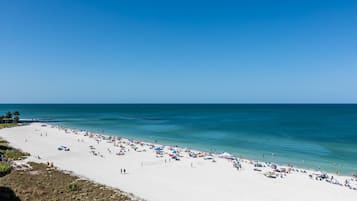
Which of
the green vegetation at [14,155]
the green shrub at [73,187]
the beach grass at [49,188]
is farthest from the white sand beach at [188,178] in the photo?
the green shrub at [73,187]

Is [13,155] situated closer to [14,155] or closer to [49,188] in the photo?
[14,155]

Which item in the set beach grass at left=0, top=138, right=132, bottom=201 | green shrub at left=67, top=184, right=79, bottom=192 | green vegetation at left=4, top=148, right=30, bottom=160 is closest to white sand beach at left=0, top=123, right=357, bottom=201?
green vegetation at left=4, top=148, right=30, bottom=160

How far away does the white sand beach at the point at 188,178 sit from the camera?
16125mm

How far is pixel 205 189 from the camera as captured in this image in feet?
55.8

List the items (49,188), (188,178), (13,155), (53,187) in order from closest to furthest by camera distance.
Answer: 1. (49,188)
2. (53,187)
3. (188,178)
4. (13,155)

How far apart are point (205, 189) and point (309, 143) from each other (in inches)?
1259

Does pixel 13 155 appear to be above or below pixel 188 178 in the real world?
above

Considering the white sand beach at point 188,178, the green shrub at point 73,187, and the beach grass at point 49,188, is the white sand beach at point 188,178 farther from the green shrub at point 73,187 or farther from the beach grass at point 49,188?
the green shrub at point 73,187

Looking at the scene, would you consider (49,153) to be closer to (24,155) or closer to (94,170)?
(24,155)

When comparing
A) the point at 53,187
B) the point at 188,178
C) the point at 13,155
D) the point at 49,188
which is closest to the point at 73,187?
the point at 53,187

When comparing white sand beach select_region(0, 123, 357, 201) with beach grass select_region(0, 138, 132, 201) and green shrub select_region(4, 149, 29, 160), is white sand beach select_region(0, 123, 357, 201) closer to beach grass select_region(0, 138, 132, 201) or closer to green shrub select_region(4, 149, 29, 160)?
green shrub select_region(4, 149, 29, 160)

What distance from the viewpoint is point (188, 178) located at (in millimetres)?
19781

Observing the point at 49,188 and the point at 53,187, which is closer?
the point at 49,188

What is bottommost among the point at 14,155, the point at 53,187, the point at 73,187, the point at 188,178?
the point at 188,178
